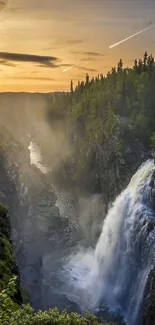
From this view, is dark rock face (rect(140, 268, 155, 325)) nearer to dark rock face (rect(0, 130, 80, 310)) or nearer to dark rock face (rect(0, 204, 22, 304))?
dark rock face (rect(0, 130, 80, 310))

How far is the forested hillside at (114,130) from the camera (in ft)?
272

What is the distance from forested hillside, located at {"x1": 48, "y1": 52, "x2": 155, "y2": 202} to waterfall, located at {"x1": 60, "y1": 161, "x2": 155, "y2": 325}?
10376 mm

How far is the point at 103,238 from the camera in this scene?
238ft

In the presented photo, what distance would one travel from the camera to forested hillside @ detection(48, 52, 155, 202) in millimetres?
82938

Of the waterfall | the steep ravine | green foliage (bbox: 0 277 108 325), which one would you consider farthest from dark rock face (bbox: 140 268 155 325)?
green foliage (bbox: 0 277 108 325)

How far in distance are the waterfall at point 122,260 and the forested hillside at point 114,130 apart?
10376 mm

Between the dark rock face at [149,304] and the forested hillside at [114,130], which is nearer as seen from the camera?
the dark rock face at [149,304]

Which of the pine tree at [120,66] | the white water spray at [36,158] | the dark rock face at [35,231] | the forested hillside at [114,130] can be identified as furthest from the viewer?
the pine tree at [120,66]

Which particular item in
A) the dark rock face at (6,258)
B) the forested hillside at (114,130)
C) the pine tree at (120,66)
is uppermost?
the pine tree at (120,66)

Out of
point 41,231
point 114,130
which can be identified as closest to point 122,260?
point 41,231

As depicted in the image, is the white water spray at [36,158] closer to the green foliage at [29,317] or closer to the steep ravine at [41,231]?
the steep ravine at [41,231]

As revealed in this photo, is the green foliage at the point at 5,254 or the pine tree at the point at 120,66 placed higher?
the pine tree at the point at 120,66

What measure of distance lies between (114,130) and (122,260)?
35.2 m

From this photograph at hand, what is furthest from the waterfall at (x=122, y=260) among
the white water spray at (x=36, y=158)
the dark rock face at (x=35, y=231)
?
the white water spray at (x=36, y=158)
